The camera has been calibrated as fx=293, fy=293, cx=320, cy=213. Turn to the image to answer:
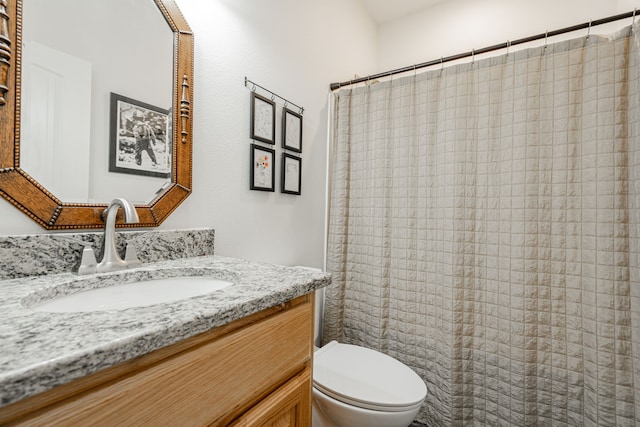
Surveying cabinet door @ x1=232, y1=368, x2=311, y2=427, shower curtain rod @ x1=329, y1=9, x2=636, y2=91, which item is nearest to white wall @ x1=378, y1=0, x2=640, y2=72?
shower curtain rod @ x1=329, y1=9, x2=636, y2=91

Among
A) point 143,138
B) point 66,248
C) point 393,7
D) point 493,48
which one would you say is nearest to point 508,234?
point 493,48

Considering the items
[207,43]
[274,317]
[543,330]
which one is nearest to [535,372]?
[543,330]

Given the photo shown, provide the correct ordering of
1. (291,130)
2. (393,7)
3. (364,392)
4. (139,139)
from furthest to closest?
(393,7) < (291,130) < (364,392) < (139,139)

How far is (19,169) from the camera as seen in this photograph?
707 mm

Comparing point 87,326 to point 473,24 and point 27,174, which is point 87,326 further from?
point 473,24

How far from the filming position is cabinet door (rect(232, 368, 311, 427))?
589 millimetres

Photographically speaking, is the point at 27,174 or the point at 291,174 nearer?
the point at 27,174

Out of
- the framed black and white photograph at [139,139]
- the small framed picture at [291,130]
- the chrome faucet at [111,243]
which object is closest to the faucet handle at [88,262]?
the chrome faucet at [111,243]

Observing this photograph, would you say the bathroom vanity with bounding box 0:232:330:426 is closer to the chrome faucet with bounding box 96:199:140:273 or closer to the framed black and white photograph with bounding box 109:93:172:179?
the chrome faucet with bounding box 96:199:140:273

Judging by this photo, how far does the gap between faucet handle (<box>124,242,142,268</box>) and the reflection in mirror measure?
15cm

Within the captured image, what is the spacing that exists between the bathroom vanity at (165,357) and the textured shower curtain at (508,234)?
0.95 metres

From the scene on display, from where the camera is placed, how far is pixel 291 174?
154 centimetres

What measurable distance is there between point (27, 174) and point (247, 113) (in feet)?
2.55

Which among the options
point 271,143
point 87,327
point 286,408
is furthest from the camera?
point 271,143
